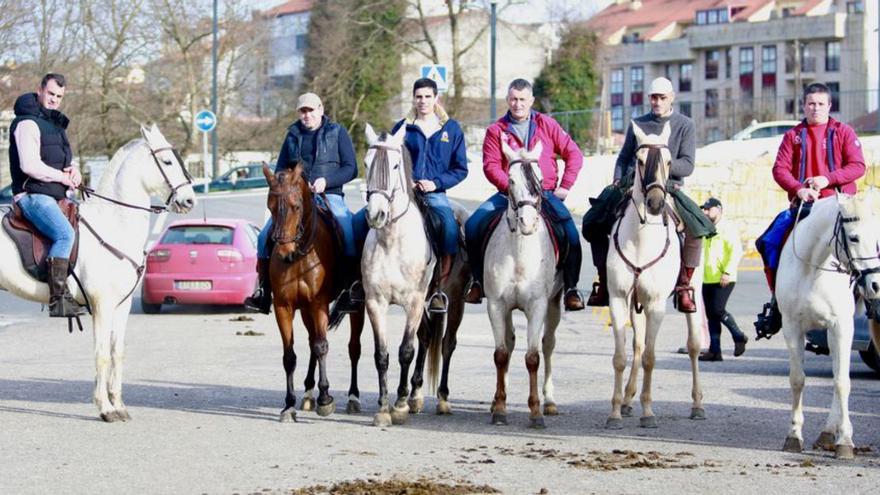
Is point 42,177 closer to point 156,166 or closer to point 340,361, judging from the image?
point 156,166

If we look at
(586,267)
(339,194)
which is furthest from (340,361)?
(586,267)

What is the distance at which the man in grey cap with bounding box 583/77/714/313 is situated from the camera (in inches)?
522

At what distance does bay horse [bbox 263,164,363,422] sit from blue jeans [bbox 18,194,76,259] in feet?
5.77

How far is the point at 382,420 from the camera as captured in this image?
41.6 ft

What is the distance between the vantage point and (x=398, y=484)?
9719 millimetres

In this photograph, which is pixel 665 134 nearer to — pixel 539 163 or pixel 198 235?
pixel 539 163

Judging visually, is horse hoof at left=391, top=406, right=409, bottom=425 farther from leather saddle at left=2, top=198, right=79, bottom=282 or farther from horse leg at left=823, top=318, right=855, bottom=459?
horse leg at left=823, top=318, right=855, bottom=459

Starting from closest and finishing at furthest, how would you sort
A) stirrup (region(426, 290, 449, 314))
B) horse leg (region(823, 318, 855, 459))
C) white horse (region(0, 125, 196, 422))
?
horse leg (region(823, 318, 855, 459))
white horse (region(0, 125, 196, 422))
stirrup (region(426, 290, 449, 314))

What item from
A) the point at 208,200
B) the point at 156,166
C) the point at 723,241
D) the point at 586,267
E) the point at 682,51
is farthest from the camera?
the point at 682,51

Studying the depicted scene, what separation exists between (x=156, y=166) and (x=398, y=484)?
4.81 metres

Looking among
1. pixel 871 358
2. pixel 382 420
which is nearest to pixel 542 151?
pixel 382 420

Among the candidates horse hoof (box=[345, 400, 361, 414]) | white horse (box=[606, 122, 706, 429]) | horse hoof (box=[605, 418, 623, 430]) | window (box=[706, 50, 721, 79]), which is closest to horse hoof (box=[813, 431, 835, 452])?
white horse (box=[606, 122, 706, 429])

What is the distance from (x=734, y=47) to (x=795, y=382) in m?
86.8

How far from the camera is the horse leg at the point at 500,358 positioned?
42.2 ft
